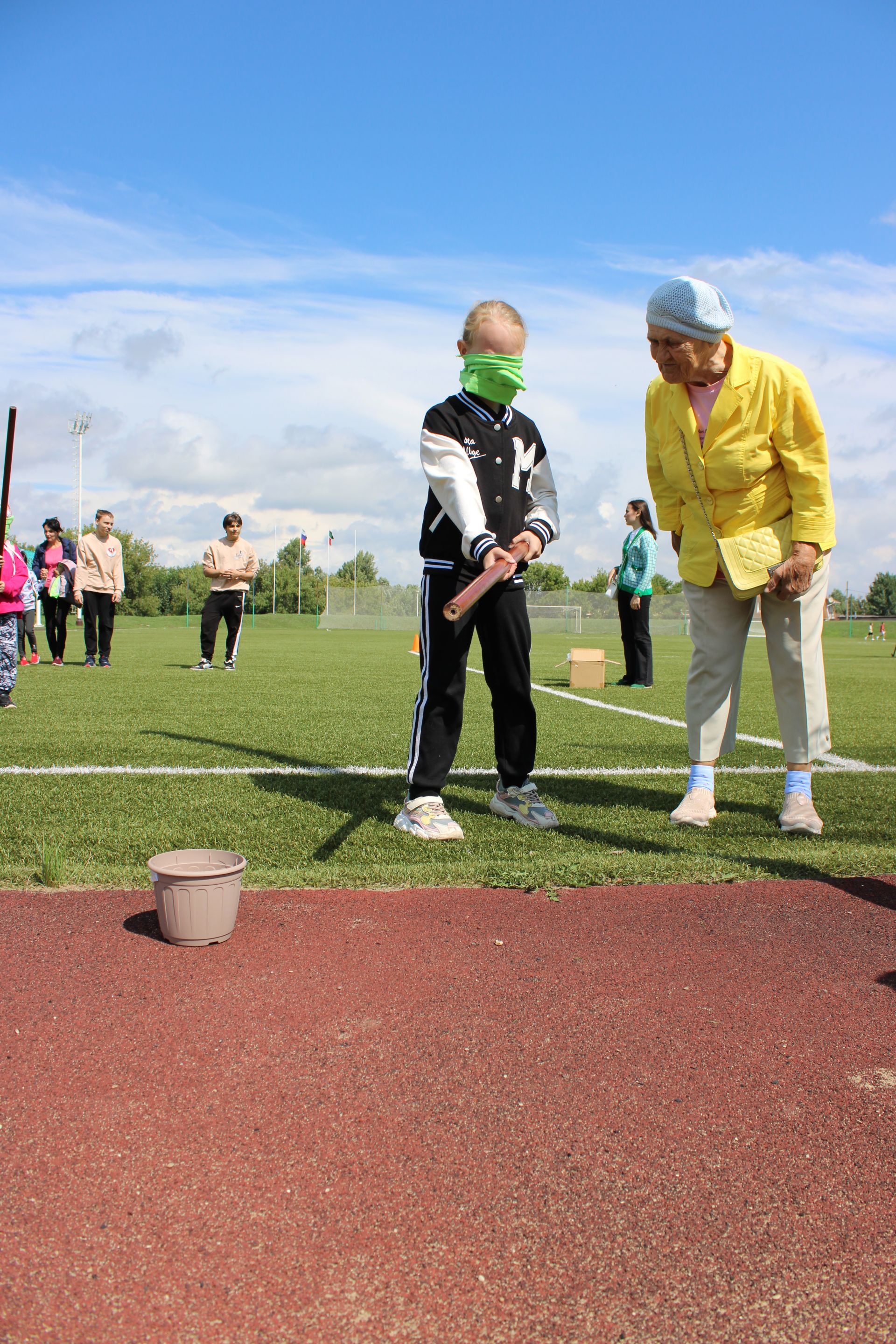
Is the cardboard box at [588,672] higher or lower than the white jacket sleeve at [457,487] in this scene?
lower

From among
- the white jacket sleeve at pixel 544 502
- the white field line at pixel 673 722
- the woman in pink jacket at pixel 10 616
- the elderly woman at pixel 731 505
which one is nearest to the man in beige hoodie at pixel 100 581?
the woman in pink jacket at pixel 10 616

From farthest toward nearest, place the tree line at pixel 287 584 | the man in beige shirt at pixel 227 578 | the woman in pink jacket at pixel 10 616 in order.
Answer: the tree line at pixel 287 584, the man in beige shirt at pixel 227 578, the woman in pink jacket at pixel 10 616

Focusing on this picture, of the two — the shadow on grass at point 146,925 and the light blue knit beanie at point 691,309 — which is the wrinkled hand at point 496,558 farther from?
the shadow on grass at point 146,925

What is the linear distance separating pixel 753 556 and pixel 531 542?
98 centimetres

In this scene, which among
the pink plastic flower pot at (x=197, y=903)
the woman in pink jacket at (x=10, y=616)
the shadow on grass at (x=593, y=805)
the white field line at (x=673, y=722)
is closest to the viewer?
the pink plastic flower pot at (x=197, y=903)

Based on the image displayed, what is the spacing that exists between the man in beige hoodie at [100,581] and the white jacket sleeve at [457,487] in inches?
423

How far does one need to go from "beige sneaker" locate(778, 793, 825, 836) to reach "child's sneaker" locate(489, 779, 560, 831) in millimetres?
1016

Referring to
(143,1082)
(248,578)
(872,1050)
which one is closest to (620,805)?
(872,1050)

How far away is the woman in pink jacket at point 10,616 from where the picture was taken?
8234mm

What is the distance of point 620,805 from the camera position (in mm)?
4855

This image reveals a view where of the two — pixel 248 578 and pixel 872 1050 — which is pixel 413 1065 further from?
pixel 248 578

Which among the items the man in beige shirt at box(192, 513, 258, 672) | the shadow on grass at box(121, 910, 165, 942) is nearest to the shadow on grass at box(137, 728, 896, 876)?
the shadow on grass at box(121, 910, 165, 942)

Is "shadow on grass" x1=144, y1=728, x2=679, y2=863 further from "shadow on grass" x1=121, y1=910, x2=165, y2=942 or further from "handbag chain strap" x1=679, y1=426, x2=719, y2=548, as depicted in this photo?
"handbag chain strap" x1=679, y1=426, x2=719, y2=548

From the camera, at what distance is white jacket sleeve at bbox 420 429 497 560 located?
3.98 meters
